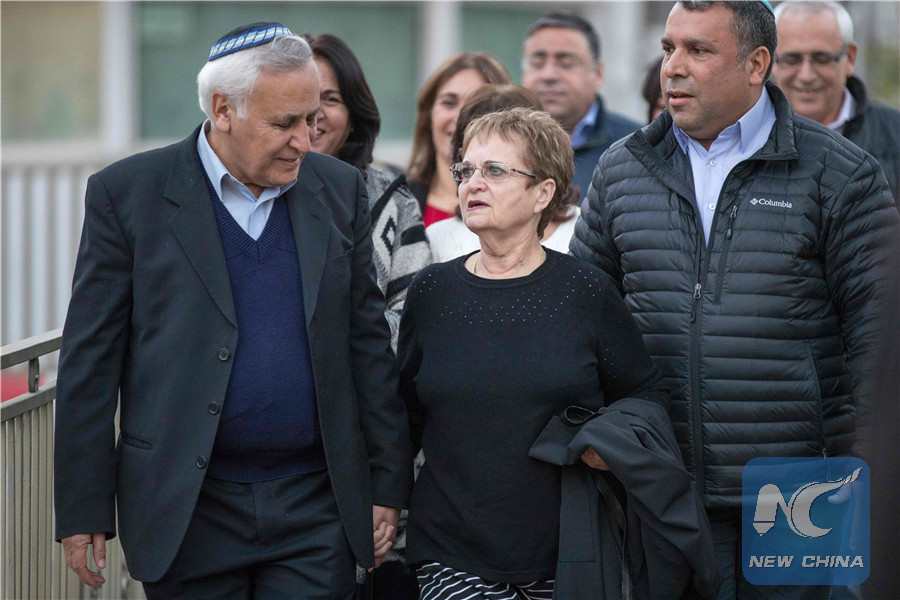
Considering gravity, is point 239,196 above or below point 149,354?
above

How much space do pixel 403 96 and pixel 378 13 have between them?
707 mm

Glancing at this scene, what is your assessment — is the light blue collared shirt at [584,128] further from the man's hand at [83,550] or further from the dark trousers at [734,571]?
the man's hand at [83,550]

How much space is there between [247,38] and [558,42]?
365 cm

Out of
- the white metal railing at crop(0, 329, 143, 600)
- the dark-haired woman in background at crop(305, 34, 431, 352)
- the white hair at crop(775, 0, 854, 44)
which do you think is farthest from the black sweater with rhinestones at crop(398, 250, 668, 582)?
the white hair at crop(775, 0, 854, 44)

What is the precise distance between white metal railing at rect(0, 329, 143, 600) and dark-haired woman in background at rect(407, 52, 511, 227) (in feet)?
5.68

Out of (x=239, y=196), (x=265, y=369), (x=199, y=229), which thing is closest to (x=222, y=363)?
(x=265, y=369)

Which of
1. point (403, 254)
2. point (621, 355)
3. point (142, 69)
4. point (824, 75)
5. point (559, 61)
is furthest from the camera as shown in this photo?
point (142, 69)

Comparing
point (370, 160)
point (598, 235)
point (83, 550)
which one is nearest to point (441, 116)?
point (370, 160)

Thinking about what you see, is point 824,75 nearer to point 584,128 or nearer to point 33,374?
point 584,128

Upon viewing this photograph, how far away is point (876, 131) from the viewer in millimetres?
5512

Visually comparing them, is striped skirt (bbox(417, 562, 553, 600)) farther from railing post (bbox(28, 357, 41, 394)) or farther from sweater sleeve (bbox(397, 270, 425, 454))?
railing post (bbox(28, 357, 41, 394))

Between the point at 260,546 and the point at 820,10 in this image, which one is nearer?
the point at 260,546

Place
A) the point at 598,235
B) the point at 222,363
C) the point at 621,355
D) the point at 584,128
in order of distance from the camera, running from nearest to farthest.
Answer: the point at 222,363 < the point at 621,355 < the point at 598,235 < the point at 584,128

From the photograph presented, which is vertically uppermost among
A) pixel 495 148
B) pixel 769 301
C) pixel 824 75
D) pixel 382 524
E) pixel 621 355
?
pixel 824 75
